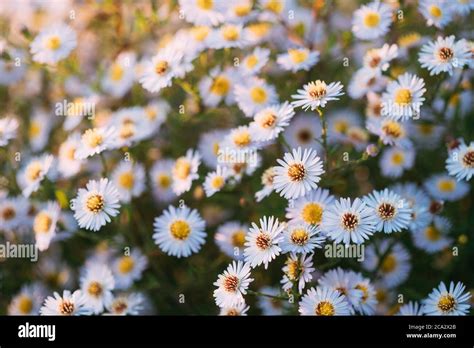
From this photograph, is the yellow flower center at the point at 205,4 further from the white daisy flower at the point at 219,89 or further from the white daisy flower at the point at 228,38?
the white daisy flower at the point at 219,89

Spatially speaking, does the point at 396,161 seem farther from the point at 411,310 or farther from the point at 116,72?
the point at 116,72

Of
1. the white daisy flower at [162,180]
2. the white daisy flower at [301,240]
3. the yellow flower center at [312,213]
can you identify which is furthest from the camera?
the white daisy flower at [162,180]

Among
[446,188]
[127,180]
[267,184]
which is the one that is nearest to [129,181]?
[127,180]

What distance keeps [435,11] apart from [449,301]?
759 millimetres

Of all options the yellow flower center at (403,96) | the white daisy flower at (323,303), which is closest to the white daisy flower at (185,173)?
the white daisy flower at (323,303)

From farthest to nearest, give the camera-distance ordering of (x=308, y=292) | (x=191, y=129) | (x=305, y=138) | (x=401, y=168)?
1. (x=191, y=129)
2. (x=305, y=138)
3. (x=401, y=168)
4. (x=308, y=292)

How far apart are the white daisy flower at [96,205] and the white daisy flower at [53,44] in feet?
1.61

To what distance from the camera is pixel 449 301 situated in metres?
1.42

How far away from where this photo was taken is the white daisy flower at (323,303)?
1.40 metres
